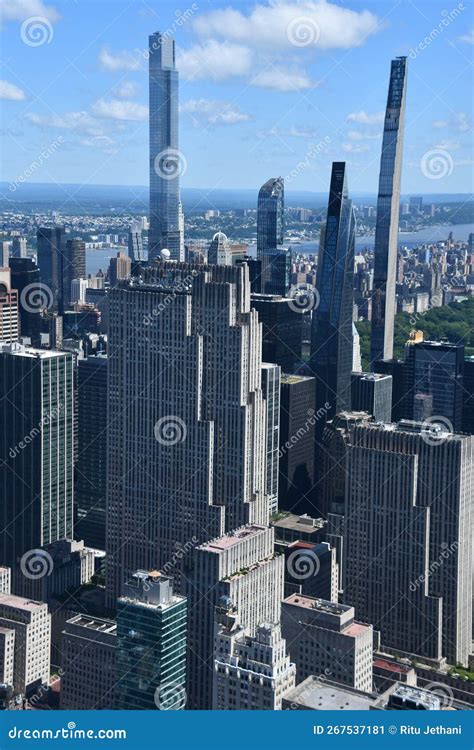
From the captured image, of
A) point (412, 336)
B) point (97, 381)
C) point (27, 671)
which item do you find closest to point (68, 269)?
point (412, 336)

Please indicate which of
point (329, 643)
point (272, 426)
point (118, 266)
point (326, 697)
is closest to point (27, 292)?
point (118, 266)

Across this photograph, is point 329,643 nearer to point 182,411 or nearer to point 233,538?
point 233,538

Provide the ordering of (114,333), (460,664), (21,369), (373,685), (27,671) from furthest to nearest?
(21,369) < (114,333) < (460,664) < (27,671) < (373,685)

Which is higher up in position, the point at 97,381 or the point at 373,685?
the point at 97,381
